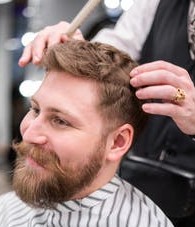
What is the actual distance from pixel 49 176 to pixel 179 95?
40 centimetres

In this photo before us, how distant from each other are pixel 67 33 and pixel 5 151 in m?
3.46

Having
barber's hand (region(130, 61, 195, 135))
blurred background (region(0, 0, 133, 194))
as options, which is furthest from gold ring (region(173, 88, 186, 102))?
blurred background (region(0, 0, 133, 194))

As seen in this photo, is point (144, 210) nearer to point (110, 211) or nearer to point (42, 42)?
point (110, 211)

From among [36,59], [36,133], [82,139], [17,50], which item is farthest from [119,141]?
[17,50]

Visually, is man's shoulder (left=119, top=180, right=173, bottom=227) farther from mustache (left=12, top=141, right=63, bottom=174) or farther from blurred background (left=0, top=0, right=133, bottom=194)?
blurred background (left=0, top=0, right=133, bottom=194)

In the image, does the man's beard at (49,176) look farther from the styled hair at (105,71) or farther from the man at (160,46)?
the man at (160,46)

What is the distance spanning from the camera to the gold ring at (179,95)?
1.17m

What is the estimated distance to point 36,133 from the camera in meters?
1.25

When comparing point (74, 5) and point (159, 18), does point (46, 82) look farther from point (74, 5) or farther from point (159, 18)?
point (74, 5)

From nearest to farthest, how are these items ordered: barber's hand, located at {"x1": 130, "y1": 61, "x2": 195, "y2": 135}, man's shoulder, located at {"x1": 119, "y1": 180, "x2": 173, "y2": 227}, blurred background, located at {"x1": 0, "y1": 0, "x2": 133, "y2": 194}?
1. barber's hand, located at {"x1": 130, "y1": 61, "x2": 195, "y2": 135}
2. man's shoulder, located at {"x1": 119, "y1": 180, "x2": 173, "y2": 227}
3. blurred background, located at {"x1": 0, "y1": 0, "x2": 133, "y2": 194}

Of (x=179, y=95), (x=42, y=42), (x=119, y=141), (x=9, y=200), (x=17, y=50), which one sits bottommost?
(x=9, y=200)

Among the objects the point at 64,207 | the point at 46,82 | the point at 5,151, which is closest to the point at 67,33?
the point at 46,82

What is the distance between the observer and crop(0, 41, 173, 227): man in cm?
126

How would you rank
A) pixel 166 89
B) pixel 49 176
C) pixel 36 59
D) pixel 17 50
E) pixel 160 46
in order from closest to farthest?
pixel 166 89, pixel 49 176, pixel 36 59, pixel 160 46, pixel 17 50
